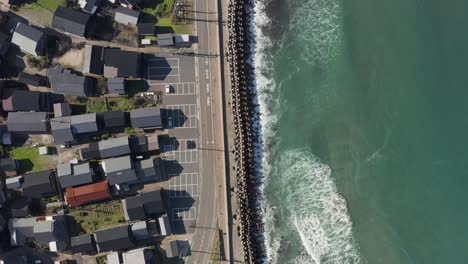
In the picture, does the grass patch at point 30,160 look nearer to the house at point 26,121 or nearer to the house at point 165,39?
the house at point 26,121

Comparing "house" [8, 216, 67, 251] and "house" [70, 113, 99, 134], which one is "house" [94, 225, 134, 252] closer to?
"house" [8, 216, 67, 251]

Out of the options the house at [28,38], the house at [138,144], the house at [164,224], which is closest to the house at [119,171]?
the house at [138,144]

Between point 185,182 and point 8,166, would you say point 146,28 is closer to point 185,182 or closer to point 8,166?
point 185,182

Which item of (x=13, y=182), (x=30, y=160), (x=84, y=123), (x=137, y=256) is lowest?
(x=137, y=256)

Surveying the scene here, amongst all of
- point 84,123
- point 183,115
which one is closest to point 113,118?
point 84,123

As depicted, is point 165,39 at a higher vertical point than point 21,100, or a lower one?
higher
